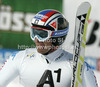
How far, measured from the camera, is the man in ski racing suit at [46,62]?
3.19 m

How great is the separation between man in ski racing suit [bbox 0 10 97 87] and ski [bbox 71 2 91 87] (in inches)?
3.2

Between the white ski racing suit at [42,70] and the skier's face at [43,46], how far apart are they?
117 millimetres

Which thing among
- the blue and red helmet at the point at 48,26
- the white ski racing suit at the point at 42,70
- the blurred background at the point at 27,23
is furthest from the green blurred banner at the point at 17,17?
the blue and red helmet at the point at 48,26

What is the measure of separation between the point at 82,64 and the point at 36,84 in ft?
2.14

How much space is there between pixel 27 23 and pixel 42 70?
7.84m

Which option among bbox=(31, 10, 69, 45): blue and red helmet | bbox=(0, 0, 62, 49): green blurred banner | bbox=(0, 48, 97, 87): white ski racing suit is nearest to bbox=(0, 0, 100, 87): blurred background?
bbox=(0, 0, 62, 49): green blurred banner

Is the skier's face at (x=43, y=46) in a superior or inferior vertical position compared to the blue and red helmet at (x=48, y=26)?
inferior

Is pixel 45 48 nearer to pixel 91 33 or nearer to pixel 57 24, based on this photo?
pixel 57 24

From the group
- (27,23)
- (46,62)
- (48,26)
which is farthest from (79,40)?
(27,23)

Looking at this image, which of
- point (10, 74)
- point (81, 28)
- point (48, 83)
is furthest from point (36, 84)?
point (81, 28)

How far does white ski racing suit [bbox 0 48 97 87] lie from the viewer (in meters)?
3.24

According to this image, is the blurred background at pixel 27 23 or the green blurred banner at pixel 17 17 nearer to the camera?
the blurred background at pixel 27 23

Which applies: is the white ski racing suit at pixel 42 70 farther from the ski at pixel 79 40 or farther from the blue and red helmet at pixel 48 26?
the blue and red helmet at pixel 48 26

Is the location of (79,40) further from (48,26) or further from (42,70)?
(42,70)
